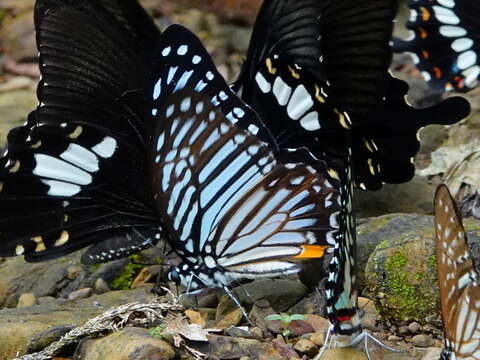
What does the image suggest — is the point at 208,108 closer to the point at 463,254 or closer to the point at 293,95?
the point at 293,95

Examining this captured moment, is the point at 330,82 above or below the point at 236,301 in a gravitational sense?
above

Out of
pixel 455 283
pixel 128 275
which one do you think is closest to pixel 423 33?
pixel 128 275

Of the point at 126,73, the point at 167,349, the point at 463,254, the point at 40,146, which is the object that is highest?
the point at 126,73

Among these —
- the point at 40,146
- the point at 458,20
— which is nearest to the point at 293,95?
the point at 40,146

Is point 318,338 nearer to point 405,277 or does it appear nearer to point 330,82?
point 405,277

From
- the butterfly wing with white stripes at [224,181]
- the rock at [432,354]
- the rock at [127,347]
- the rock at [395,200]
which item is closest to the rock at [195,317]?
the butterfly wing with white stripes at [224,181]
